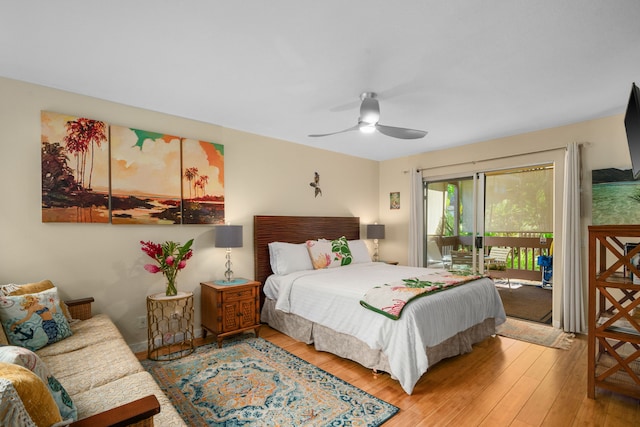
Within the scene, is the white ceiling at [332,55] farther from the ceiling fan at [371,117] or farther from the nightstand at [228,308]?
the nightstand at [228,308]

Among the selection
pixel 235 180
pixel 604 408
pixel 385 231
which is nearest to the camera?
pixel 604 408

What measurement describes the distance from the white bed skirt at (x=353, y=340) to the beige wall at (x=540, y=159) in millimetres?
1542

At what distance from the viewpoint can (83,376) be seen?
1.71m

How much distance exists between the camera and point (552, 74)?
2.46 metres

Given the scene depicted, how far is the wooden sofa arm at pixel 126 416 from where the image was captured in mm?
1094

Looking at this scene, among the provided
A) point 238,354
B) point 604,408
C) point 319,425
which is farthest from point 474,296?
point 238,354

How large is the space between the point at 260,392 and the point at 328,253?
6.80 feet

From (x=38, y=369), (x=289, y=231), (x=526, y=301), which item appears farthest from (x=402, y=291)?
(x=526, y=301)

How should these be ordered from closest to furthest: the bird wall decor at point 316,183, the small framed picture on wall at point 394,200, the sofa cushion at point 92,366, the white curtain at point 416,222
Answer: the sofa cushion at point 92,366 → the bird wall decor at point 316,183 → the white curtain at point 416,222 → the small framed picture on wall at point 394,200

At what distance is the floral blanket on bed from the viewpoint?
96.9 inches

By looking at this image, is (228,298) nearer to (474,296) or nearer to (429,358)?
(429,358)

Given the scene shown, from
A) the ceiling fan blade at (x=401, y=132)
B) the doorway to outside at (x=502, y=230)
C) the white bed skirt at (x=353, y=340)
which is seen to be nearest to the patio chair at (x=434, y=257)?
the doorway to outside at (x=502, y=230)

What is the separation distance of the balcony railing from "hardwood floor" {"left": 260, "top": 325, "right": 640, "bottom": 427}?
2.18 meters

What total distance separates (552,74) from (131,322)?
14.6 ft
